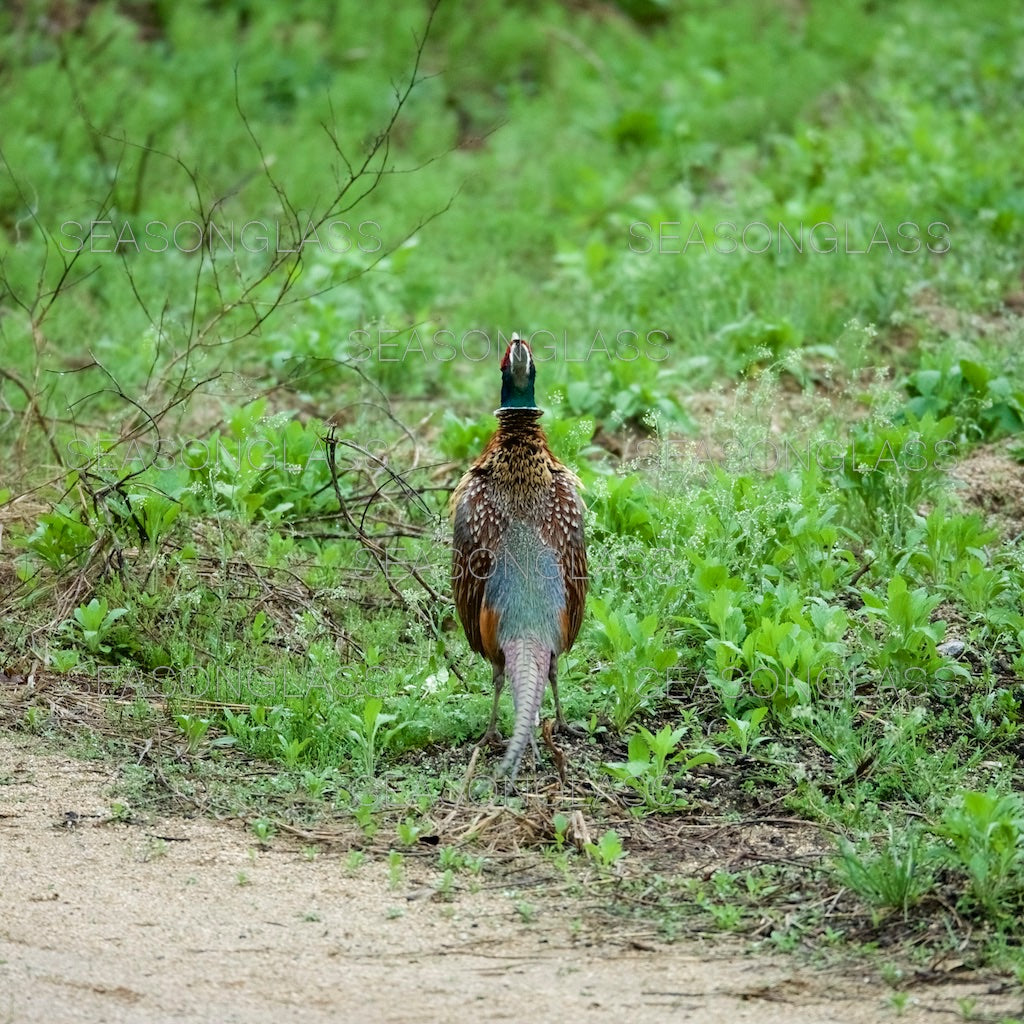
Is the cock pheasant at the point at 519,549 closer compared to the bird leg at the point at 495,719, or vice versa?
the cock pheasant at the point at 519,549

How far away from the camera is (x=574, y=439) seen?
6887 millimetres

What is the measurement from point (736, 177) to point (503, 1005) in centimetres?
887

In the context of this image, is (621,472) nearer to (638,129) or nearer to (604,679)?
(604,679)

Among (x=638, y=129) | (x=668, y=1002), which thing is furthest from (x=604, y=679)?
(x=638, y=129)

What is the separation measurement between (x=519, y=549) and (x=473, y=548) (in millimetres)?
194

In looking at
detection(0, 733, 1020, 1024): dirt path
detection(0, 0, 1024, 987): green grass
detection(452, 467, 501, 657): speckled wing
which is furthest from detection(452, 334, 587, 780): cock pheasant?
detection(0, 733, 1020, 1024): dirt path

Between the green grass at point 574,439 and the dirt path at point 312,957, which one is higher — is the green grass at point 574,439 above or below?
above

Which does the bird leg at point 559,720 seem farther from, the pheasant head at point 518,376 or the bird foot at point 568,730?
the pheasant head at point 518,376

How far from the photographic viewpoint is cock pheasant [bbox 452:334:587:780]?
5.29 m

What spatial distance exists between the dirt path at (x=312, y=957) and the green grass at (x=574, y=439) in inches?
10.4

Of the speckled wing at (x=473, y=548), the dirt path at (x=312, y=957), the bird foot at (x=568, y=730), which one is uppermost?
the speckled wing at (x=473, y=548)

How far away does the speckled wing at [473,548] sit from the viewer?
5.45 m

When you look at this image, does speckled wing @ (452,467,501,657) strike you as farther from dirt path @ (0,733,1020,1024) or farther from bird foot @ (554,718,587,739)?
dirt path @ (0,733,1020,1024)

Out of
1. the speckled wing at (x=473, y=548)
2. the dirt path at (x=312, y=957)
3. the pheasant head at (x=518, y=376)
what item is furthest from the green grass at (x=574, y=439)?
the pheasant head at (x=518, y=376)
